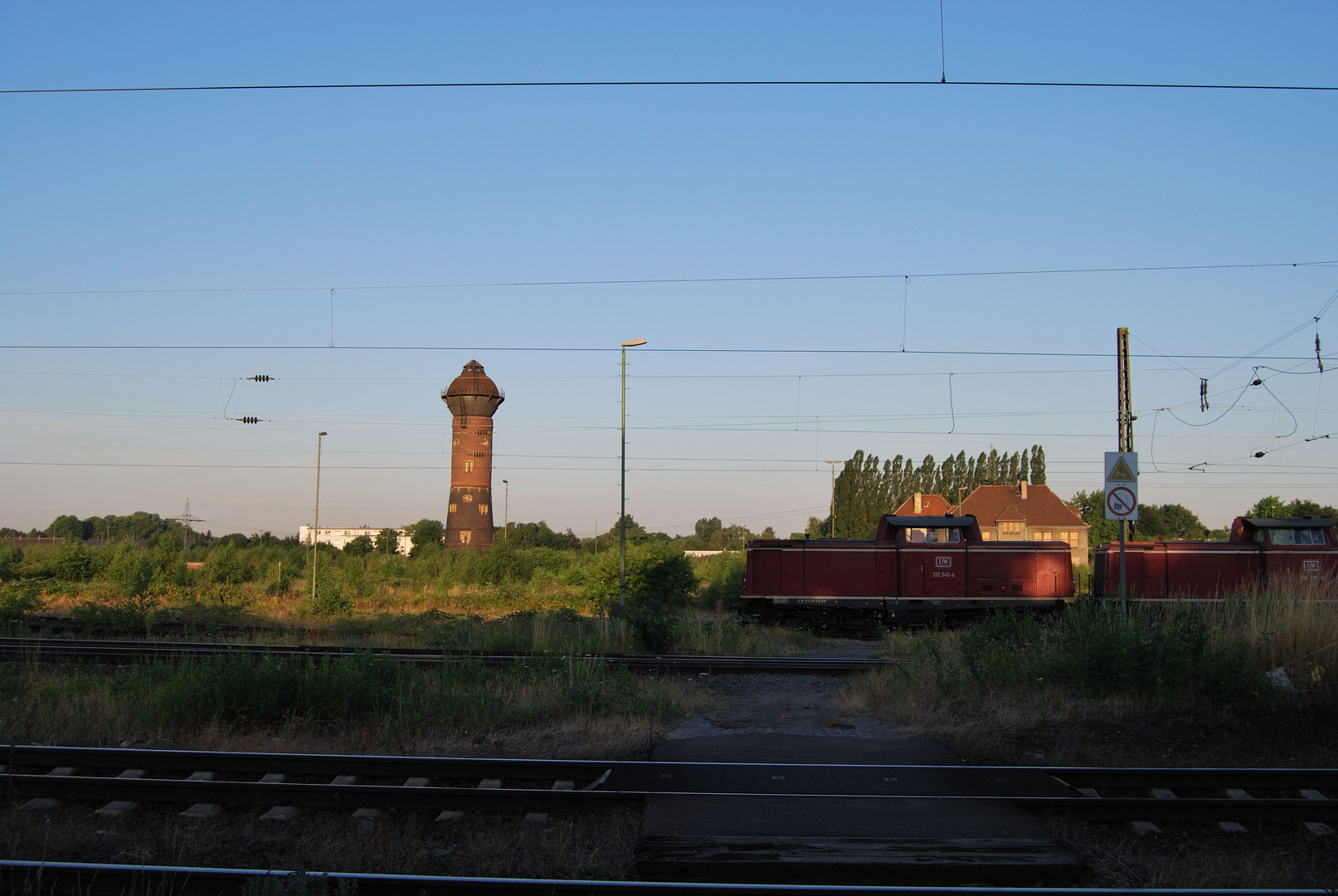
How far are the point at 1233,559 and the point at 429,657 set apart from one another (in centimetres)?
2027

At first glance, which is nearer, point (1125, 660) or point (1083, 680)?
point (1125, 660)

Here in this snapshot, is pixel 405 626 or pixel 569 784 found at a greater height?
pixel 569 784

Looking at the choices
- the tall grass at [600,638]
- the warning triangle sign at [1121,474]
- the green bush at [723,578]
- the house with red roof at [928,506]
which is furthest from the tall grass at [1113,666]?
the house with red roof at [928,506]

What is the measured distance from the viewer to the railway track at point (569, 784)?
22.2ft

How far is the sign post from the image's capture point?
1188cm

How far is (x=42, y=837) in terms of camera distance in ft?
20.4

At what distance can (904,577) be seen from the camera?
Result: 23203 millimetres

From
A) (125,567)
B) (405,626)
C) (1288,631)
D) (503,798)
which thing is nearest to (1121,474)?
(1288,631)

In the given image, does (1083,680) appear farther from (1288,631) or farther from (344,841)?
(344,841)

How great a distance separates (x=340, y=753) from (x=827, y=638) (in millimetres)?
16299

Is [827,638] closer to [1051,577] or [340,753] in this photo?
[1051,577]

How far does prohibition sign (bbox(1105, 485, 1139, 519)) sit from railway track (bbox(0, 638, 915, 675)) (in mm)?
3860

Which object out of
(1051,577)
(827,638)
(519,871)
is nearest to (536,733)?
(519,871)

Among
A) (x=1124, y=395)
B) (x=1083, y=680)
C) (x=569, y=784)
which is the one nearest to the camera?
(x=569, y=784)
